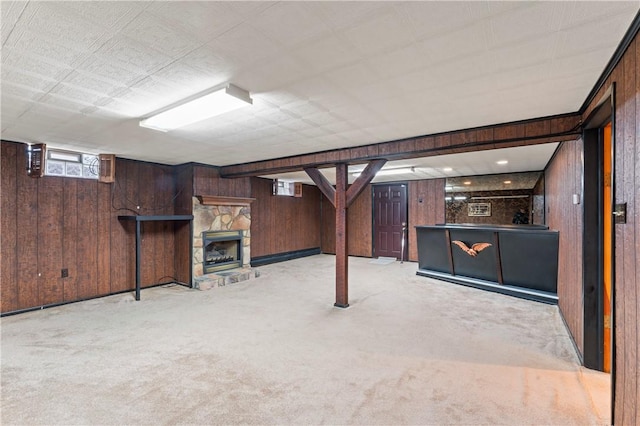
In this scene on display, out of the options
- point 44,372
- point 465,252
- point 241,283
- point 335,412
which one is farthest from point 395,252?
point 44,372

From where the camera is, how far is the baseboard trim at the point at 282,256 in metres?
7.46

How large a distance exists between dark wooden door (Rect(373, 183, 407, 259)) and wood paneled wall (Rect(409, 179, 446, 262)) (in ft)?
0.60

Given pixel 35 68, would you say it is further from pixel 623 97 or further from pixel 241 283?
pixel 241 283

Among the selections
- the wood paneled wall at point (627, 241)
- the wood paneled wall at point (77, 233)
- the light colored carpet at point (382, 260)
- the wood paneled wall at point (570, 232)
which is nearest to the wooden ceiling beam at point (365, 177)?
the wood paneled wall at point (570, 232)

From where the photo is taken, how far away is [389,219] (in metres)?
8.50

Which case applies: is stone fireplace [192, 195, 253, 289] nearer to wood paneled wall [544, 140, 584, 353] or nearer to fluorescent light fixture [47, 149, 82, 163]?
fluorescent light fixture [47, 149, 82, 163]

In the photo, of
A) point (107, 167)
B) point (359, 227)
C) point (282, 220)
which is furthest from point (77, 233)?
point (359, 227)

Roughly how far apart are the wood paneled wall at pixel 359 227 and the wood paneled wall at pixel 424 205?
120 centimetres

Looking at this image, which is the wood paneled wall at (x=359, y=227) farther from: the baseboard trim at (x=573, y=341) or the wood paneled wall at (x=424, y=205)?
the baseboard trim at (x=573, y=341)

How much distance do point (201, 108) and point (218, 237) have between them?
382cm

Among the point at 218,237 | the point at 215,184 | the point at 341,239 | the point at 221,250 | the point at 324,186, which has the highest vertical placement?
the point at 215,184

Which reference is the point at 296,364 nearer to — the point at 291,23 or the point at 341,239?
the point at 341,239

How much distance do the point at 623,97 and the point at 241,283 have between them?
5471mm

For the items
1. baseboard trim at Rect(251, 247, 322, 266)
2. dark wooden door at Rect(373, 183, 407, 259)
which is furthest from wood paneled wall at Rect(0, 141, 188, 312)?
dark wooden door at Rect(373, 183, 407, 259)
